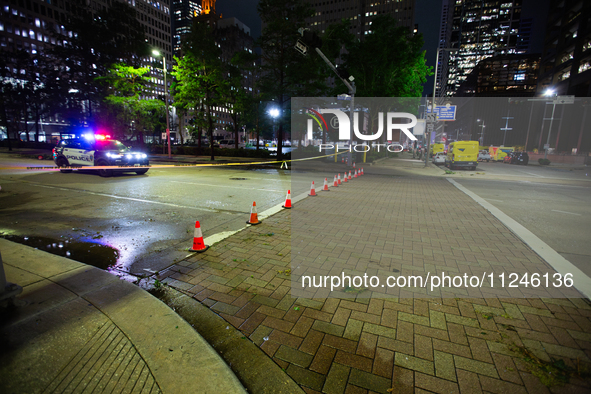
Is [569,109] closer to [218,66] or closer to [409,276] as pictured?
[218,66]

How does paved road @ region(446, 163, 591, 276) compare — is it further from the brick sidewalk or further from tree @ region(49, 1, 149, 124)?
tree @ region(49, 1, 149, 124)

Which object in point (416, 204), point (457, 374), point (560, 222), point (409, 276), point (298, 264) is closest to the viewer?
point (457, 374)

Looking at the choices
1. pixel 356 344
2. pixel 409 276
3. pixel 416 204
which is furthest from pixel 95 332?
pixel 416 204

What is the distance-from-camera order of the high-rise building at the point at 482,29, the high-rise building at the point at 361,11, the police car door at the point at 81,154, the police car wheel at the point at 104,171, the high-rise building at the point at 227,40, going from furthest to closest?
the high-rise building at the point at 482,29, the high-rise building at the point at 361,11, the high-rise building at the point at 227,40, the police car door at the point at 81,154, the police car wheel at the point at 104,171

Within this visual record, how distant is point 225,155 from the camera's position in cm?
3172

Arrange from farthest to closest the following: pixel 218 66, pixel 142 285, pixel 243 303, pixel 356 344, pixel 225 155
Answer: pixel 225 155 → pixel 218 66 → pixel 142 285 → pixel 243 303 → pixel 356 344

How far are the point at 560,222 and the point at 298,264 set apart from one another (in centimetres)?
775

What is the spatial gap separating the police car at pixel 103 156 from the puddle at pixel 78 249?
31.5ft

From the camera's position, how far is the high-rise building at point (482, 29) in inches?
6722

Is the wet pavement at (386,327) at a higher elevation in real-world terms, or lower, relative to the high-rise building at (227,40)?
lower

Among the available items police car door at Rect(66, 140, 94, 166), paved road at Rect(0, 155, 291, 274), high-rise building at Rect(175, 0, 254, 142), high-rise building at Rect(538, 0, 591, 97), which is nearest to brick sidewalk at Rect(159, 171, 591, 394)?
paved road at Rect(0, 155, 291, 274)

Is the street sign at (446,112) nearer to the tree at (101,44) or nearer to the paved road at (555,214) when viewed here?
the paved road at (555,214)

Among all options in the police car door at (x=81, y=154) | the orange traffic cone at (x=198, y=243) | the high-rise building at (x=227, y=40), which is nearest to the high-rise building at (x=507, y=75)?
the high-rise building at (x=227, y=40)

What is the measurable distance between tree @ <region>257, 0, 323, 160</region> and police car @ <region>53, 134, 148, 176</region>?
39.3 feet
